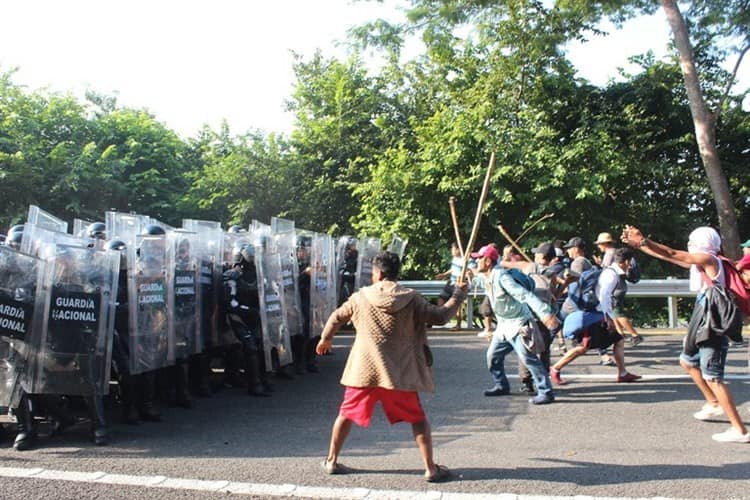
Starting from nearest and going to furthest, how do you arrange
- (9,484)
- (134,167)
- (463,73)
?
(9,484)
(463,73)
(134,167)

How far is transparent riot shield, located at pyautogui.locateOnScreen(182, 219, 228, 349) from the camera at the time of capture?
759cm

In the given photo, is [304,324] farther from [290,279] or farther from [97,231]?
[97,231]

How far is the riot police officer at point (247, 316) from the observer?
7.52 m

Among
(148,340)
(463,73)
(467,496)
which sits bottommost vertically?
(467,496)

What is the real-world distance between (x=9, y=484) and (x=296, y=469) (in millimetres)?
1889

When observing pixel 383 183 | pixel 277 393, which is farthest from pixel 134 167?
pixel 277 393

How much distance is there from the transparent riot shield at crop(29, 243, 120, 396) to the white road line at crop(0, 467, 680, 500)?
0.82 metres

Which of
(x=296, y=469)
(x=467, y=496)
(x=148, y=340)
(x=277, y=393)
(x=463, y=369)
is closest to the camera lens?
(x=467, y=496)

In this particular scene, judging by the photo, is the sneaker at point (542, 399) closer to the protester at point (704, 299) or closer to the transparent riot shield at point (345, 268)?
the protester at point (704, 299)

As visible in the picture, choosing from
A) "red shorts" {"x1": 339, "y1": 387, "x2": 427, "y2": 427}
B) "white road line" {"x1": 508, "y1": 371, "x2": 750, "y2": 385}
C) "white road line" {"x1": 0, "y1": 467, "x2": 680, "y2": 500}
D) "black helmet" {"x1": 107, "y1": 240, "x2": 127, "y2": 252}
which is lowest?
"white road line" {"x1": 0, "y1": 467, "x2": 680, "y2": 500}

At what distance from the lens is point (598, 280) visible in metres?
8.12

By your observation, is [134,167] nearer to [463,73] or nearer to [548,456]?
[463,73]

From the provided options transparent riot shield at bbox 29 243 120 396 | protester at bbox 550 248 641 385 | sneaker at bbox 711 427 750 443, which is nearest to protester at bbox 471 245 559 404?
protester at bbox 550 248 641 385

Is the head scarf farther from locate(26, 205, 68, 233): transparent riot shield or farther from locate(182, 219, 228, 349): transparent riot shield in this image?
locate(26, 205, 68, 233): transparent riot shield
